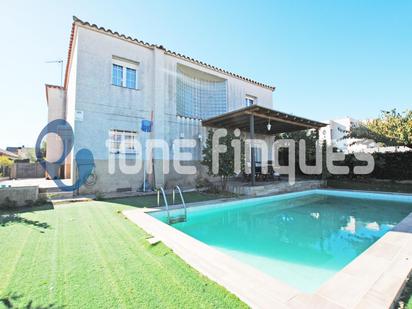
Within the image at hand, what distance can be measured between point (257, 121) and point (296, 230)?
8907 millimetres

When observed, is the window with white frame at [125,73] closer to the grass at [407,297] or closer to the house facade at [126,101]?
the house facade at [126,101]

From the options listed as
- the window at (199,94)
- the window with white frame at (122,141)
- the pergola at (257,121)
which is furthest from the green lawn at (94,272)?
the window at (199,94)

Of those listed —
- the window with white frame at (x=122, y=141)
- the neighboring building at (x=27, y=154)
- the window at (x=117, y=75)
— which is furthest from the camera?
the neighboring building at (x=27, y=154)

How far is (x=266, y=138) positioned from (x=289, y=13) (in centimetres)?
1008

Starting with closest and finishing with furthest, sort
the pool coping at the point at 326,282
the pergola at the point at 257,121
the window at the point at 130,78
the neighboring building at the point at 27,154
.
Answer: the pool coping at the point at 326,282
the pergola at the point at 257,121
the window at the point at 130,78
the neighboring building at the point at 27,154

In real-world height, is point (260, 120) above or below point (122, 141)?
above

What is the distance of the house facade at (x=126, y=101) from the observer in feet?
35.1

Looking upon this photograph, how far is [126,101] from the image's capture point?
11.8 m

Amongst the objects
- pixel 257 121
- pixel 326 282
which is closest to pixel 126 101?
pixel 257 121

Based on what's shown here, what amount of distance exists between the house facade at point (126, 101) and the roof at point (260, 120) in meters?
1.52

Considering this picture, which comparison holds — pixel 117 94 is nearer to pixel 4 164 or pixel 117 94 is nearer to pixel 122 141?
pixel 122 141

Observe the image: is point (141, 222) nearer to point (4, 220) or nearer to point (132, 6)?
point (4, 220)

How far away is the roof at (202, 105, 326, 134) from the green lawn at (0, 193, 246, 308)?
8.89 metres

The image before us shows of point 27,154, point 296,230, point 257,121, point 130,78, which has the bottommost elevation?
point 296,230
